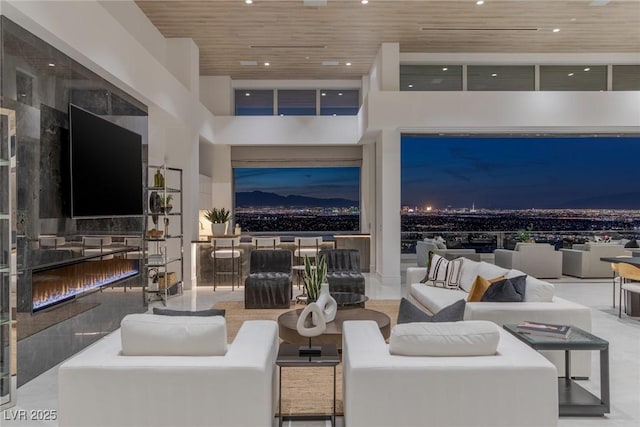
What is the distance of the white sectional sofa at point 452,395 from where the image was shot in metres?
2.19

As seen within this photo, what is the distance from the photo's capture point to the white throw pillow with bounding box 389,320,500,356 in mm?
2309

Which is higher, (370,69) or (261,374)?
(370,69)

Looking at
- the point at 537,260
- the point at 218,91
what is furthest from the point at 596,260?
the point at 218,91

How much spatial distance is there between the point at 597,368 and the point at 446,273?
1941 millimetres

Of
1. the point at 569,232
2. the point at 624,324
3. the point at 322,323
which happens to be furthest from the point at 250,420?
the point at 569,232

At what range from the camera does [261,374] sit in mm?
2201

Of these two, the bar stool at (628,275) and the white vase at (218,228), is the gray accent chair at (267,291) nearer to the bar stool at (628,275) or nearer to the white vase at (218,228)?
the white vase at (218,228)

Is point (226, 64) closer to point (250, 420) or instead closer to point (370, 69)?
point (370, 69)

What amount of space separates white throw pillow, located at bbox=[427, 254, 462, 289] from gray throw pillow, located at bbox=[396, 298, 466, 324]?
8.65ft

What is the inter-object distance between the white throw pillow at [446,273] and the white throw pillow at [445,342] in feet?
10.2

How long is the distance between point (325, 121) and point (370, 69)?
1.50 m

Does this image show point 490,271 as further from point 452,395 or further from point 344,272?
point 452,395

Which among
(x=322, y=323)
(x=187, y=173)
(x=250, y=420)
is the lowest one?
(x=250, y=420)

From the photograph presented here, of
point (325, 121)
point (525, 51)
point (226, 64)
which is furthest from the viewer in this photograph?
point (325, 121)
